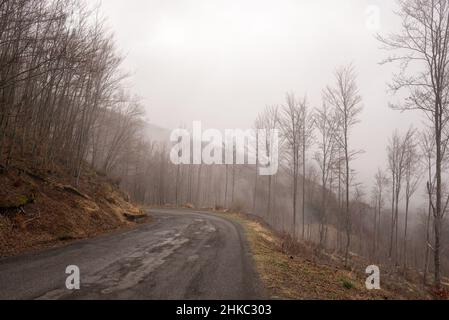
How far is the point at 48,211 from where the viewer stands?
11789 millimetres

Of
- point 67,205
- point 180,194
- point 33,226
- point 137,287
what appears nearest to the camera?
point 137,287

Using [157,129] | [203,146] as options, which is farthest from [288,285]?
[157,129]

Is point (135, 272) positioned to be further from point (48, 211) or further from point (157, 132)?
point (157, 132)

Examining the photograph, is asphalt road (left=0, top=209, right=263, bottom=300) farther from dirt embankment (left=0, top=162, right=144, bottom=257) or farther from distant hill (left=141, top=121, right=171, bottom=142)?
distant hill (left=141, top=121, right=171, bottom=142)

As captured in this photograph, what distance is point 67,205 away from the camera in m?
Answer: 13.3

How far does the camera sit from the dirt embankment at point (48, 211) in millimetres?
9789

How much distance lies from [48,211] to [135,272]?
6491 millimetres

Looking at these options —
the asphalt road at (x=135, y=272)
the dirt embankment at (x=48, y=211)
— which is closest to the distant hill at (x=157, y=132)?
the dirt embankment at (x=48, y=211)

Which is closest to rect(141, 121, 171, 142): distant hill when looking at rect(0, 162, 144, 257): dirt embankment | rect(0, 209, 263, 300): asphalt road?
rect(0, 162, 144, 257): dirt embankment

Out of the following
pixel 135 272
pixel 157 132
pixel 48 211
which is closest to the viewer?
pixel 135 272

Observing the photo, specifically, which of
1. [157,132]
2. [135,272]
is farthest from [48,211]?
[157,132]

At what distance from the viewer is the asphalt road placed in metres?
5.85

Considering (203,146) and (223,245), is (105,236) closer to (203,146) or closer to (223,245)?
(223,245)
